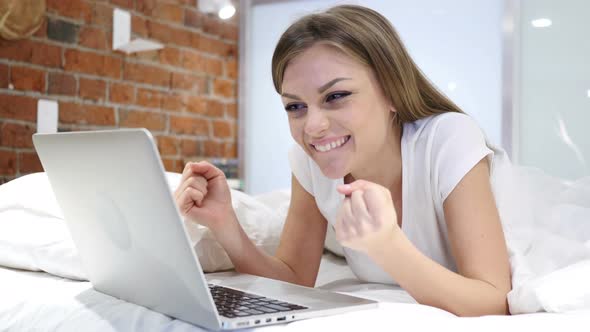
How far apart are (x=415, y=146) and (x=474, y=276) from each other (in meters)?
0.33

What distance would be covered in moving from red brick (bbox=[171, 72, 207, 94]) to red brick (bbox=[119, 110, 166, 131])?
0.19 meters

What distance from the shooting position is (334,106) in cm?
119

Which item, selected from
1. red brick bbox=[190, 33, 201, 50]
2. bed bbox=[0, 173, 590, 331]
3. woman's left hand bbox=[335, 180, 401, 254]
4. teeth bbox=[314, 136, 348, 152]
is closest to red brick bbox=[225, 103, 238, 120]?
red brick bbox=[190, 33, 201, 50]

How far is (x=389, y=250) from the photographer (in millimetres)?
927

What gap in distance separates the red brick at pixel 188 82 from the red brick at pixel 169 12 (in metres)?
0.27

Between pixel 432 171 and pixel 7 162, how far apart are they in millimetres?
1689

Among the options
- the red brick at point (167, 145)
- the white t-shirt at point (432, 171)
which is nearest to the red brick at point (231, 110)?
the red brick at point (167, 145)

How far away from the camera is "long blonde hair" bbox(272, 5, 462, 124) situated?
1.22 metres

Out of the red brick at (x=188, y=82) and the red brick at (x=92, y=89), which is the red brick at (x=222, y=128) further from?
the red brick at (x=92, y=89)

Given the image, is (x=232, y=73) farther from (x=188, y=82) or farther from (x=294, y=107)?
(x=294, y=107)

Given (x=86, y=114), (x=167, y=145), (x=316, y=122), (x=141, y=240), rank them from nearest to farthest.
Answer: (x=141, y=240)
(x=316, y=122)
(x=86, y=114)
(x=167, y=145)

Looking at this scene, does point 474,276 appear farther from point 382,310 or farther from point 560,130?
point 560,130

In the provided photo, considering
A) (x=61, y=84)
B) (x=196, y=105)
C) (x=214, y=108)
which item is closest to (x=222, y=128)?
(x=214, y=108)

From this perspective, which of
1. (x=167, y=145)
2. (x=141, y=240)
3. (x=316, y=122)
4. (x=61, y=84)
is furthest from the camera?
(x=167, y=145)
